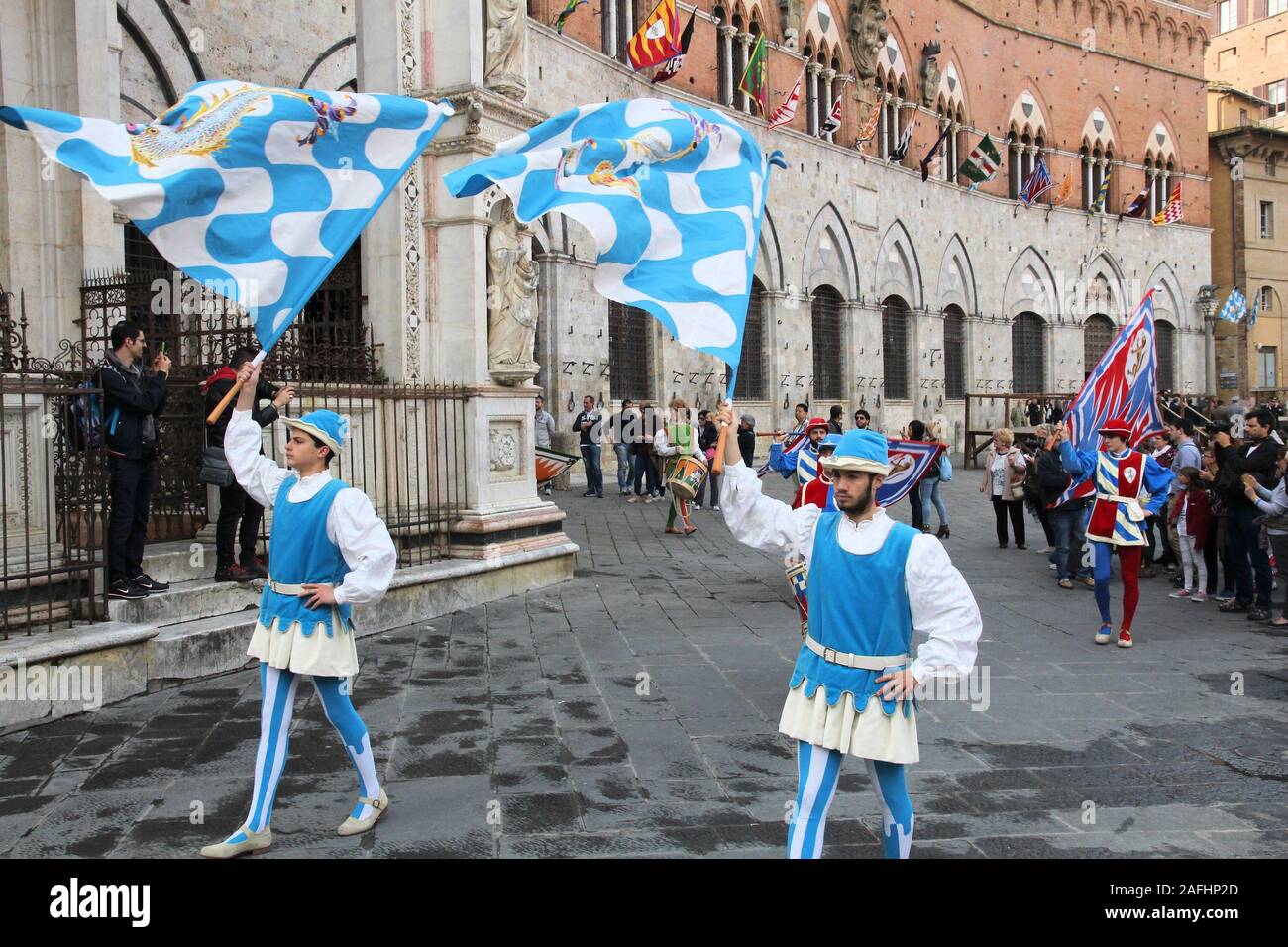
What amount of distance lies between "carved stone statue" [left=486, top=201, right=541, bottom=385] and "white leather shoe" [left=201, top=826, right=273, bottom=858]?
6705mm

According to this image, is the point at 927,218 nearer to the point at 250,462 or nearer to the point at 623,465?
the point at 623,465

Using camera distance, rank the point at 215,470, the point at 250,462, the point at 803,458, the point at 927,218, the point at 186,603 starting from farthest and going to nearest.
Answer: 1. the point at 927,218
2. the point at 803,458
3. the point at 215,470
4. the point at 186,603
5. the point at 250,462

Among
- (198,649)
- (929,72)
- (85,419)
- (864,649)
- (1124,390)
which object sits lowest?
(198,649)

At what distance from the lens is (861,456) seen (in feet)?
12.1

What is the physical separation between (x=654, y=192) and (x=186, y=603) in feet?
15.7

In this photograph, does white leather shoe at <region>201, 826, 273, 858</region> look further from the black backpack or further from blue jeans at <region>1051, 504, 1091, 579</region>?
blue jeans at <region>1051, 504, 1091, 579</region>

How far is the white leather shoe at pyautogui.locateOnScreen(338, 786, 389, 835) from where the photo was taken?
467cm

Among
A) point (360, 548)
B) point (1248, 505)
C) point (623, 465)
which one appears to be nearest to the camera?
point (360, 548)

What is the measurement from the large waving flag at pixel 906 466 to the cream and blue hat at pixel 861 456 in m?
7.22

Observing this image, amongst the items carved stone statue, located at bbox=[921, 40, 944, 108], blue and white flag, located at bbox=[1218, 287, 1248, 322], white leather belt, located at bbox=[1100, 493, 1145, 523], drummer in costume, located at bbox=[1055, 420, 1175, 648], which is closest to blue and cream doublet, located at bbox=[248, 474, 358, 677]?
drummer in costume, located at bbox=[1055, 420, 1175, 648]

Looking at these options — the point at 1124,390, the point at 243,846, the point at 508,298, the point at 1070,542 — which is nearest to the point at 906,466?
the point at 1070,542

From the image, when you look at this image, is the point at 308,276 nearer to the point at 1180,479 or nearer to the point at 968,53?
the point at 1180,479

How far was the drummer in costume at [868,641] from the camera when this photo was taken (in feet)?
11.8

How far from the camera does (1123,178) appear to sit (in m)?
42.6
